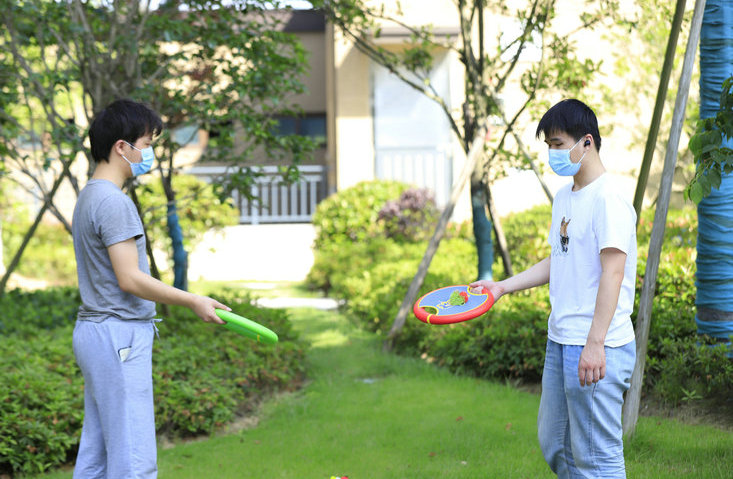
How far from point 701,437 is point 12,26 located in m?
5.94

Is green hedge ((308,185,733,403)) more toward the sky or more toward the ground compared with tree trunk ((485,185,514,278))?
more toward the ground

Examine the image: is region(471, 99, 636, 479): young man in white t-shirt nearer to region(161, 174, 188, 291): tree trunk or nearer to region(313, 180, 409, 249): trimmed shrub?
region(161, 174, 188, 291): tree trunk

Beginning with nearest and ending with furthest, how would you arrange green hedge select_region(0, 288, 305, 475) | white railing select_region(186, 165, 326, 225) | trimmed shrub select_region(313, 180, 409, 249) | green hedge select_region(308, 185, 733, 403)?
green hedge select_region(0, 288, 305, 475) < green hedge select_region(308, 185, 733, 403) < trimmed shrub select_region(313, 180, 409, 249) < white railing select_region(186, 165, 326, 225)

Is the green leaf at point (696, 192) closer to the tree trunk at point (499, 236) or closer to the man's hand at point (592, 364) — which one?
the man's hand at point (592, 364)

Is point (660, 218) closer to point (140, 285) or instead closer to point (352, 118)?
point (140, 285)

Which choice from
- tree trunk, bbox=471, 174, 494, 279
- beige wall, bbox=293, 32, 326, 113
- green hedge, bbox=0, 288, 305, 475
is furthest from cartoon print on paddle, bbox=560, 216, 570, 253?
beige wall, bbox=293, 32, 326, 113

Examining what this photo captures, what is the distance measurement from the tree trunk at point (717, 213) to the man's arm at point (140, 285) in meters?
3.30

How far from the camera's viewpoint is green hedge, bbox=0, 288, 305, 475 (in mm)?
4301

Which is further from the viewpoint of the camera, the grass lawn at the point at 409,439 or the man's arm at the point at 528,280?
the grass lawn at the point at 409,439

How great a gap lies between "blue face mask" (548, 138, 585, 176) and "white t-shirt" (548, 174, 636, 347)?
9 centimetres

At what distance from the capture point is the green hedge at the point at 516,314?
4.73 meters

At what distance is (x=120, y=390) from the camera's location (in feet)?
8.78

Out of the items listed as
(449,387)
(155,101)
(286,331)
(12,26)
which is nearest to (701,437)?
(449,387)

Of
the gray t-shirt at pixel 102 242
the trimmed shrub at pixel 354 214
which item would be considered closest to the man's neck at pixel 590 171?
the gray t-shirt at pixel 102 242
